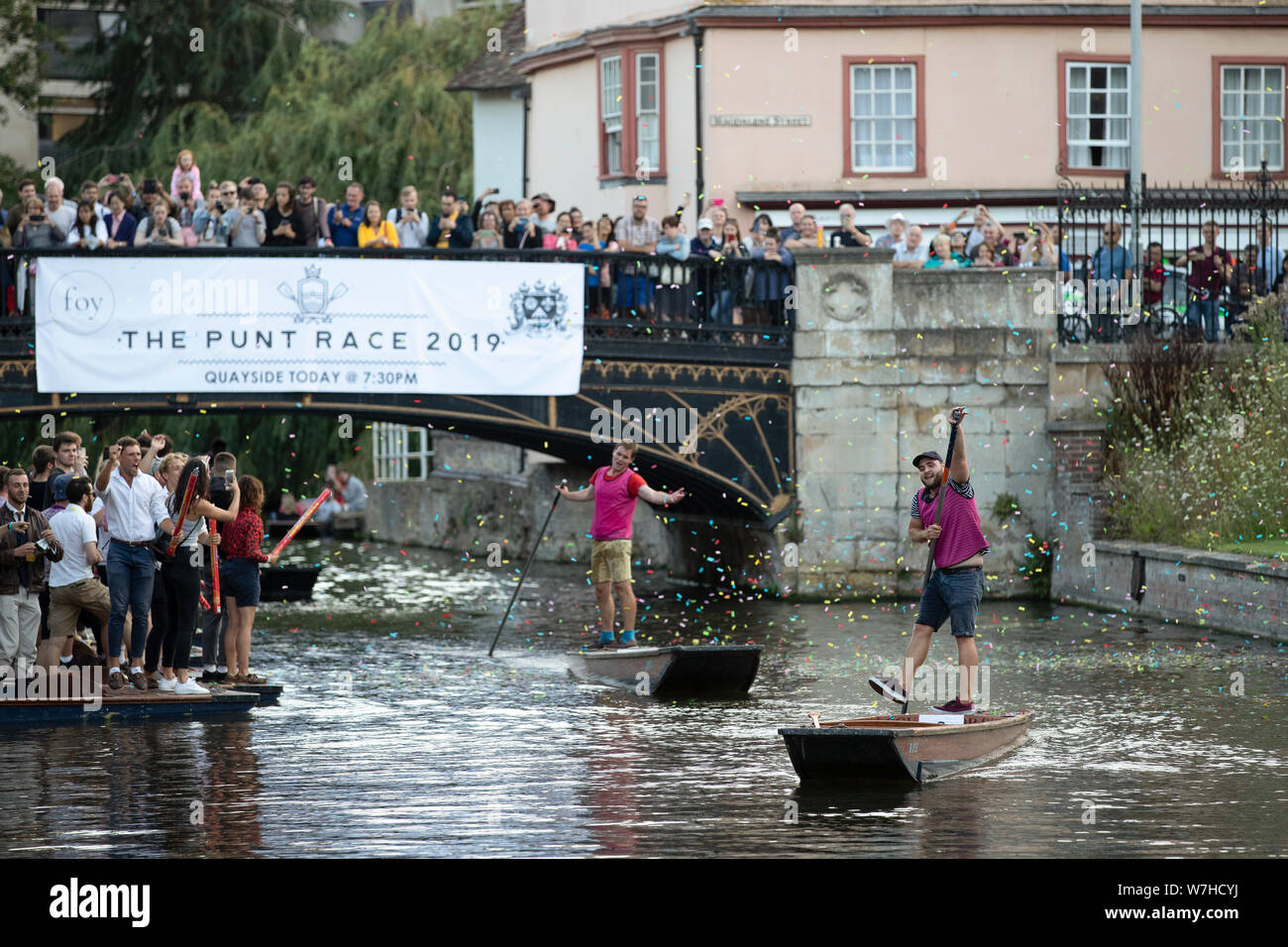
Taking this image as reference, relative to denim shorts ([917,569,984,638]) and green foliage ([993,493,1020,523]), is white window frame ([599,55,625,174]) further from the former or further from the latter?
denim shorts ([917,569,984,638])

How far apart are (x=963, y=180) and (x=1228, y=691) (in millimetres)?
14332

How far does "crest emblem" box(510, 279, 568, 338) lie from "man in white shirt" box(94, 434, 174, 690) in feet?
30.4

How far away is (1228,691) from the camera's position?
1773 centimetres

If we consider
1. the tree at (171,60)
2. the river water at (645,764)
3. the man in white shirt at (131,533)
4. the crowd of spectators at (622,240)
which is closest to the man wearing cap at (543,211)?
the crowd of spectators at (622,240)

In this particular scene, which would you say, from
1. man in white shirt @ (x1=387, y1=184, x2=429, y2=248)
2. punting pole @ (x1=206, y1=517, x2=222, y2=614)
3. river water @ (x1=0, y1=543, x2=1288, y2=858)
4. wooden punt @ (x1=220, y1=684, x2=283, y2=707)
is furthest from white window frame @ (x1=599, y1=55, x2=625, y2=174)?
wooden punt @ (x1=220, y1=684, x2=283, y2=707)

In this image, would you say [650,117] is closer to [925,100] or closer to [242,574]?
[925,100]

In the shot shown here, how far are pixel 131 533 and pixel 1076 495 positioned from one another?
516 inches

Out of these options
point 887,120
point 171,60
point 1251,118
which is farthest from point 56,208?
point 171,60

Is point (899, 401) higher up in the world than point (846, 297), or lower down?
lower down

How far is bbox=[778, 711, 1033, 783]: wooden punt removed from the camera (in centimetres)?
1302

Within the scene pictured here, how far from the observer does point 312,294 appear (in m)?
24.4

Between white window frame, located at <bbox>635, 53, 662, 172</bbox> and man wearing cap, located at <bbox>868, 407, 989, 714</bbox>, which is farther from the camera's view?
white window frame, located at <bbox>635, 53, 662, 172</bbox>

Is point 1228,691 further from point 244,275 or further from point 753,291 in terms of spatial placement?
point 244,275

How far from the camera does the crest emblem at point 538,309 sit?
978 inches
